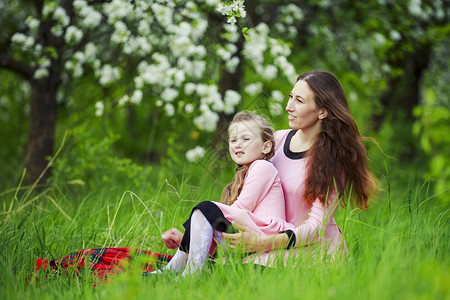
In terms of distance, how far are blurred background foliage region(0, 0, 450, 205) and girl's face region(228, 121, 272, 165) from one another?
0.88m

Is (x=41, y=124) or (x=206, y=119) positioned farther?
(x=41, y=124)

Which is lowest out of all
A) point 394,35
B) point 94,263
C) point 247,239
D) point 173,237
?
point 94,263

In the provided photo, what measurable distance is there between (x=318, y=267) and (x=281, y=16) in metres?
3.99

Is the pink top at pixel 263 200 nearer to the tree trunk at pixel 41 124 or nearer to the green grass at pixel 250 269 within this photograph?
the green grass at pixel 250 269

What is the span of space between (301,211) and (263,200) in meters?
0.22

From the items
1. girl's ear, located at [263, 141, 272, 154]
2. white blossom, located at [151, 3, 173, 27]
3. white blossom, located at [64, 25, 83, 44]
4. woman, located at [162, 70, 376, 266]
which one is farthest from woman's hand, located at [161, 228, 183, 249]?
white blossom, located at [64, 25, 83, 44]

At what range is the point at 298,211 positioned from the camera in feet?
8.50

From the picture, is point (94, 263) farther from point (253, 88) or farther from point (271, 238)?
point (253, 88)

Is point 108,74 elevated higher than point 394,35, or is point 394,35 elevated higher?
point 394,35

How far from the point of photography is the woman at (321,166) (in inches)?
97.5

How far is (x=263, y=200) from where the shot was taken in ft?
8.18

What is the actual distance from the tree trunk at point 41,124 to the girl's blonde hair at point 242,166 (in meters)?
2.82

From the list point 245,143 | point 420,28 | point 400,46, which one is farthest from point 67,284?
point 420,28

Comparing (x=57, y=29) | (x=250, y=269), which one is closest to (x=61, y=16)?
(x=57, y=29)
